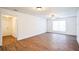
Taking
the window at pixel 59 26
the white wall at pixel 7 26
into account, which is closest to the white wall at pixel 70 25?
the window at pixel 59 26

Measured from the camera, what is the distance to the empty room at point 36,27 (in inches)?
138

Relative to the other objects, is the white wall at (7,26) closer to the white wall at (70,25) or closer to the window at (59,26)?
the window at (59,26)

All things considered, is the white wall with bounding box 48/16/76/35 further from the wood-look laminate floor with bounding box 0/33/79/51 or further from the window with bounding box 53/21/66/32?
the wood-look laminate floor with bounding box 0/33/79/51

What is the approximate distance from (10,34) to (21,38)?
2.34m

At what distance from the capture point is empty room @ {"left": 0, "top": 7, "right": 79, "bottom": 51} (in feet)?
11.5

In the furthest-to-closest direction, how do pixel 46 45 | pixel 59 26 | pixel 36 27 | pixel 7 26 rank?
pixel 59 26 → pixel 36 27 → pixel 7 26 → pixel 46 45

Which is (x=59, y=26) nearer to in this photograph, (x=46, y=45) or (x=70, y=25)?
(x=70, y=25)

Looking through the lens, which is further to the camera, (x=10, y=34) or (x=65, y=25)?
(x=65, y=25)

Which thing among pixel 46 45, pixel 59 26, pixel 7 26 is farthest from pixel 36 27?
pixel 46 45

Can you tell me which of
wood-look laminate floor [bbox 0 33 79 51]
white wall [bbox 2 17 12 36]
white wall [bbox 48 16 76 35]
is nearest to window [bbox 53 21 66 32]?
white wall [bbox 48 16 76 35]

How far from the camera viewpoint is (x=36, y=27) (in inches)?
267
